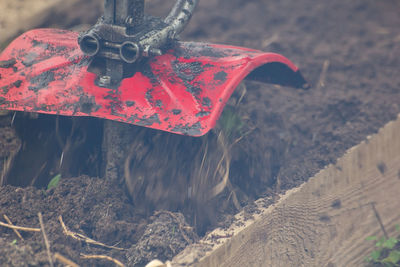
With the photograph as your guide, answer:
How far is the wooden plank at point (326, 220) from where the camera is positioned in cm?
164

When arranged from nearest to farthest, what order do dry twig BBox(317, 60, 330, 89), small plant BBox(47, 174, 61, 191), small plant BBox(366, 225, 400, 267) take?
1. small plant BBox(47, 174, 61, 191)
2. small plant BBox(366, 225, 400, 267)
3. dry twig BBox(317, 60, 330, 89)

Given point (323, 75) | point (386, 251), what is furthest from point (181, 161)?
point (323, 75)

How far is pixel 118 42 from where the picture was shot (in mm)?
1682

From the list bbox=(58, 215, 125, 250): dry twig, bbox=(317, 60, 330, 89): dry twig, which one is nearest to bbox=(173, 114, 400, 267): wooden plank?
bbox=(58, 215, 125, 250): dry twig

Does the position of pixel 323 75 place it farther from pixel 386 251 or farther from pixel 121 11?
pixel 121 11

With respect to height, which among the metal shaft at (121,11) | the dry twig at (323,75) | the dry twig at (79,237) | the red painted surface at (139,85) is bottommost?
the dry twig at (79,237)

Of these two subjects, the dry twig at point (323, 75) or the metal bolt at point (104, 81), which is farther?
the dry twig at point (323, 75)

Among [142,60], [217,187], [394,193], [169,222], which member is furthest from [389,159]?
[142,60]

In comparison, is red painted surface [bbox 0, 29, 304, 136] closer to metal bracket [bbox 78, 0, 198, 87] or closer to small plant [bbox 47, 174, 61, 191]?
metal bracket [bbox 78, 0, 198, 87]

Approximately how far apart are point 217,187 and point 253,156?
331mm

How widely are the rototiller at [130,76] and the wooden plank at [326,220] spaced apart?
0.49 meters

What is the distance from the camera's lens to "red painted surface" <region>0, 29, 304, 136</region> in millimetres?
1597

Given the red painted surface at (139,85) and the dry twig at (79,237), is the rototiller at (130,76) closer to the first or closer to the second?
the red painted surface at (139,85)

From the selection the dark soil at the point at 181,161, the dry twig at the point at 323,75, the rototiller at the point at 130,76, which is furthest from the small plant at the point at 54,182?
the dry twig at the point at 323,75
